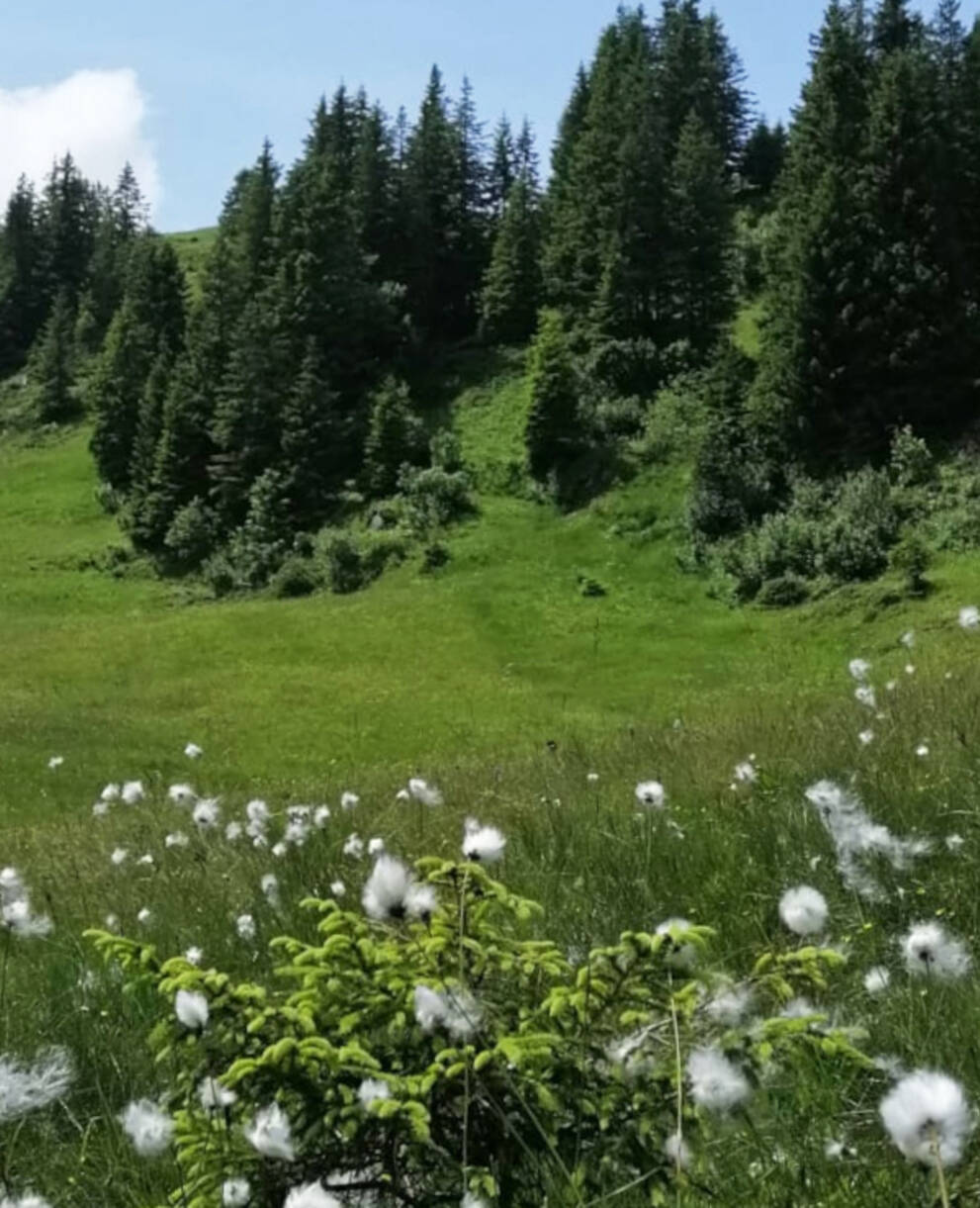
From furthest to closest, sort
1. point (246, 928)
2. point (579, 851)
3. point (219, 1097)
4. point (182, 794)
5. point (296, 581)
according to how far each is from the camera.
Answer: point (296, 581) → point (182, 794) → point (579, 851) → point (246, 928) → point (219, 1097)

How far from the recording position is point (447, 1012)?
7.38 feet

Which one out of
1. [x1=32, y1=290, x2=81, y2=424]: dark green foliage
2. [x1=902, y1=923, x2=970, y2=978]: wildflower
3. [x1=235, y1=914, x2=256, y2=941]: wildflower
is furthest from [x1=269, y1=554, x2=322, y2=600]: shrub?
[x1=902, y1=923, x2=970, y2=978]: wildflower

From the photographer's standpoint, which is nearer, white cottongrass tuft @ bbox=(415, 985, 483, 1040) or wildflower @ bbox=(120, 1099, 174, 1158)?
white cottongrass tuft @ bbox=(415, 985, 483, 1040)

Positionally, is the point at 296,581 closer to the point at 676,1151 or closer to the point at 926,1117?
the point at 676,1151

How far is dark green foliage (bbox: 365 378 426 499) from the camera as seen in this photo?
56.5 metres

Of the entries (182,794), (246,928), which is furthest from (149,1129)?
(182,794)

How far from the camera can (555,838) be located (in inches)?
218

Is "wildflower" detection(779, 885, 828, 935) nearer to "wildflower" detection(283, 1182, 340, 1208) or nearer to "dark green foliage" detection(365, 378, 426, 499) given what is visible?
"wildflower" detection(283, 1182, 340, 1208)

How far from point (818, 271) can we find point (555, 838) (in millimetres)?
45568

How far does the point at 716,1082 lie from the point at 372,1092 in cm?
58

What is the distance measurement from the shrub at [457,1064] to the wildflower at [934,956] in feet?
1.04

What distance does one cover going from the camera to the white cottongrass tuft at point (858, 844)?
13.2 ft

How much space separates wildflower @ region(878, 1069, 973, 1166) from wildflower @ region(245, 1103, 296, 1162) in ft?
3.07

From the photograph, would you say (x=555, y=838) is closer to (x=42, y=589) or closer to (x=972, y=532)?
(x=972, y=532)
